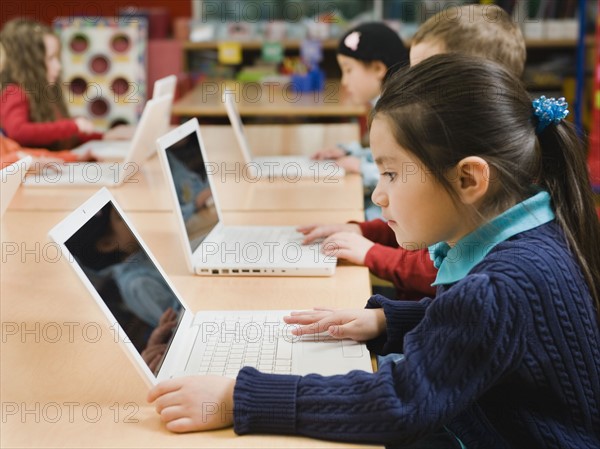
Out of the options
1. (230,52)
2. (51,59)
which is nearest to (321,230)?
(51,59)

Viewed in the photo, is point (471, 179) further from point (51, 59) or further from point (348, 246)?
point (51, 59)

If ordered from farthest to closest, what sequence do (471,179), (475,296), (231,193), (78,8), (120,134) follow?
(78,8) < (120,134) < (231,193) < (471,179) < (475,296)

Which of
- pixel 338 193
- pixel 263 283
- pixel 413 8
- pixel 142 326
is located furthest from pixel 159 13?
pixel 142 326

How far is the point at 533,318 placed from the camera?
3.16 ft

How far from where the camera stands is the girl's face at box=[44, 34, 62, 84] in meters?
3.07

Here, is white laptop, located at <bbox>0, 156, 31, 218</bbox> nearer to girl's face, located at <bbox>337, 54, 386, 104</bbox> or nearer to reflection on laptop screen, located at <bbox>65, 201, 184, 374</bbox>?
reflection on laptop screen, located at <bbox>65, 201, 184, 374</bbox>

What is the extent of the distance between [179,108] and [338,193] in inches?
68.6

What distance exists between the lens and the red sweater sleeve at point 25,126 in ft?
9.17

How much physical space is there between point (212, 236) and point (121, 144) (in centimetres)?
131

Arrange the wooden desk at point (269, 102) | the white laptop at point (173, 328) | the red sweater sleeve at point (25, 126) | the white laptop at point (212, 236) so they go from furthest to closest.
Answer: the wooden desk at point (269, 102) → the red sweater sleeve at point (25, 126) → the white laptop at point (212, 236) → the white laptop at point (173, 328)

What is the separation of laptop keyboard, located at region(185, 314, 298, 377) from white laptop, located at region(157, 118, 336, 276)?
0.26 m

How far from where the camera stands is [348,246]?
64.5 inches

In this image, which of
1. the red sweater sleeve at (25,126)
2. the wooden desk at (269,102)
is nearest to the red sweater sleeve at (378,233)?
the red sweater sleeve at (25,126)

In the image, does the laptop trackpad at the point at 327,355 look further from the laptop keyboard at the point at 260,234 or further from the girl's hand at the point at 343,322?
the laptop keyboard at the point at 260,234
